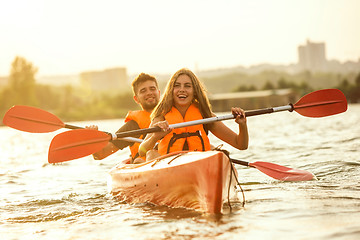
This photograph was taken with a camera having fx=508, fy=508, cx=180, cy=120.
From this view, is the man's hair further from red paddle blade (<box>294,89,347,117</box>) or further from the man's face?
red paddle blade (<box>294,89,347,117</box>)

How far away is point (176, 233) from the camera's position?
3.89 metres

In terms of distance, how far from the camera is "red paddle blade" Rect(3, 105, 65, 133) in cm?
654

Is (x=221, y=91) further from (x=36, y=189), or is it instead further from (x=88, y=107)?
(x=36, y=189)

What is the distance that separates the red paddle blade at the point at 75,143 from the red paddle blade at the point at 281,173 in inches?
67.4

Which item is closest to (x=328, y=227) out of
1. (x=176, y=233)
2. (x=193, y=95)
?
(x=176, y=233)

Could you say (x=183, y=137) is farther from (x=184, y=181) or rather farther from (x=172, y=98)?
(x=184, y=181)

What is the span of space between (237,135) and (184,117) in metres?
0.59

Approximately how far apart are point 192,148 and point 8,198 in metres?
2.92

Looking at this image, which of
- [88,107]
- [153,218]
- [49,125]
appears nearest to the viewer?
[153,218]

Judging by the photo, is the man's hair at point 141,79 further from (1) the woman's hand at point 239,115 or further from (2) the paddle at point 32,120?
(1) the woman's hand at point 239,115

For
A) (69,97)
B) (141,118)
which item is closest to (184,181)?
(141,118)

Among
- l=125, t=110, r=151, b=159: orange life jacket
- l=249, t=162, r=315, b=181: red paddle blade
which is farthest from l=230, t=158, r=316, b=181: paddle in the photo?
l=125, t=110, r=151, b=159: orange life jacket

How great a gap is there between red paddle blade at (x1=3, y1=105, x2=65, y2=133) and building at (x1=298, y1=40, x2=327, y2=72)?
15010 centimetres

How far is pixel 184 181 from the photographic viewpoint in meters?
4.43
